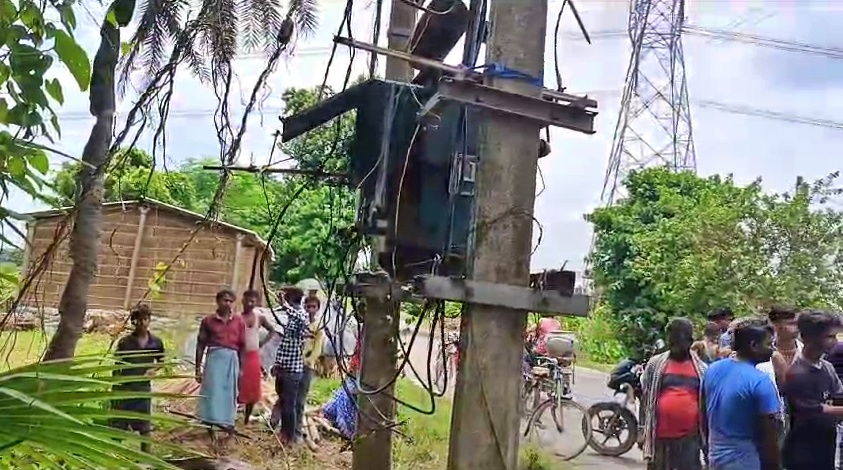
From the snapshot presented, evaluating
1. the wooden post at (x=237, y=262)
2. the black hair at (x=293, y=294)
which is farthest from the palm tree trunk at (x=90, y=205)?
the wooden post at (x=237, y=262)

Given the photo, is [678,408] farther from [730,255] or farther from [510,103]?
[730,255]

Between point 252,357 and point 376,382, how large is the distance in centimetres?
302

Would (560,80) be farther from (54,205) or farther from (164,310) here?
(164,310)

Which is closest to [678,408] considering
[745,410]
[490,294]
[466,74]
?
[745,410]

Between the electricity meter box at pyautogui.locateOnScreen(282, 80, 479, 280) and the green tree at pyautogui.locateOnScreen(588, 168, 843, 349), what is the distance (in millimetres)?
12448

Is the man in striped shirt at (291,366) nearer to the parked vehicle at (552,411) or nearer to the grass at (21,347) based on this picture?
the parked vehicle at (552,411)

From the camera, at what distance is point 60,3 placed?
8.48 ft

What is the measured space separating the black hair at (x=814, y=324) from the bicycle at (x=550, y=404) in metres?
4.93

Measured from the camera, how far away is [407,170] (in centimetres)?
453

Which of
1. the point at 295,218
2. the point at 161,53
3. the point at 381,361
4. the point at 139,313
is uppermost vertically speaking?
the point at 295,218

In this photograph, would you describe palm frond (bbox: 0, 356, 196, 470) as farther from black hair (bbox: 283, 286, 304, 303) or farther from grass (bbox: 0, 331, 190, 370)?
black hair (bbox: 283, 286, 304, 303)

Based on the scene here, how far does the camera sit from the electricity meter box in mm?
4074

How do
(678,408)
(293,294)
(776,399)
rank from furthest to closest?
(293,294)
(678,408)
(776,399)

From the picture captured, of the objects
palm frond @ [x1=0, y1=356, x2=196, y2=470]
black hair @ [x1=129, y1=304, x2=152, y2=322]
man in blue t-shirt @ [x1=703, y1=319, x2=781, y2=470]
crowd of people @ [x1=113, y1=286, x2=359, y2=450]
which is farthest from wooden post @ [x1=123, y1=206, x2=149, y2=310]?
palm frond @ [x1=0, y1=356, x2=196, y2=470]
